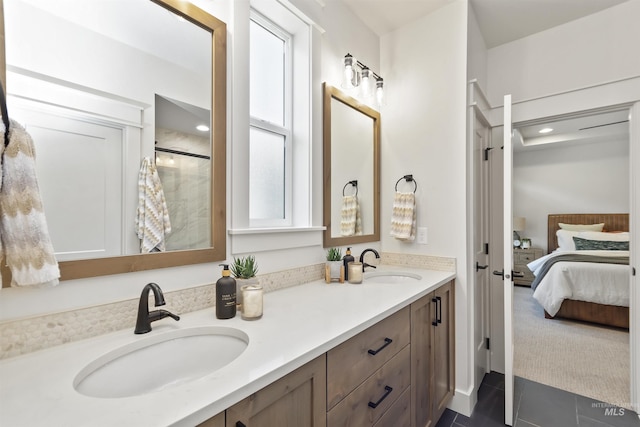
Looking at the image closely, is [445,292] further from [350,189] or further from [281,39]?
[281,39]

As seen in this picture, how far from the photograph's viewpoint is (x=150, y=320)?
3.20ft

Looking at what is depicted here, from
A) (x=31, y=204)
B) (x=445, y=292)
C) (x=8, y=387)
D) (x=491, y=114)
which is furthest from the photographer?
(x=491, y=114)

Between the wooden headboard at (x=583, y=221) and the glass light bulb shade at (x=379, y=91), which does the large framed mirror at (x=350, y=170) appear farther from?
the wooden headboard at (x=583, y=221)

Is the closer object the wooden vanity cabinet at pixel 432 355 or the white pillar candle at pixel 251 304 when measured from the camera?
the white pillar candle at pixel 251 304

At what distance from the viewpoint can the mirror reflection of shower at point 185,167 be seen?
113cm

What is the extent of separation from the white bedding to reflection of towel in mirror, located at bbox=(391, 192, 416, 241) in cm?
266

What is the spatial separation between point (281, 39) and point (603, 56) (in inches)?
86.4

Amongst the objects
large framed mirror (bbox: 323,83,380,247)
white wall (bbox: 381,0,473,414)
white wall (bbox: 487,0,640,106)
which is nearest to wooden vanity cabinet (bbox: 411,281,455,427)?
white wall (bbox: 381,0,473,414)

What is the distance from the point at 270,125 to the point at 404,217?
1.15m

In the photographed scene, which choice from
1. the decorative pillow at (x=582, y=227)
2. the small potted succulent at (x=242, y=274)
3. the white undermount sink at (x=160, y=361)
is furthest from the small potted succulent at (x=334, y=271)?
the decorative pillow at (x=582, y=227)

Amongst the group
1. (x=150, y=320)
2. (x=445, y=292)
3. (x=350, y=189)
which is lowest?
(x=445, y=292)

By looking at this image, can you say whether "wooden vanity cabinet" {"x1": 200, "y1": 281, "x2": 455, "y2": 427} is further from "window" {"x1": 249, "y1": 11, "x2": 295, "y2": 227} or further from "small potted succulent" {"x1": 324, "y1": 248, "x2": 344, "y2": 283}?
"window" {"x1": 249, "y1": 11, "x2": 295, "y2": 227}

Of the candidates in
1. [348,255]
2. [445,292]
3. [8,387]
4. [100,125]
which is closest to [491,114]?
[445,292]

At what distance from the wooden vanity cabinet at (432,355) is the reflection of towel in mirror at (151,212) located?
1.18 meters
